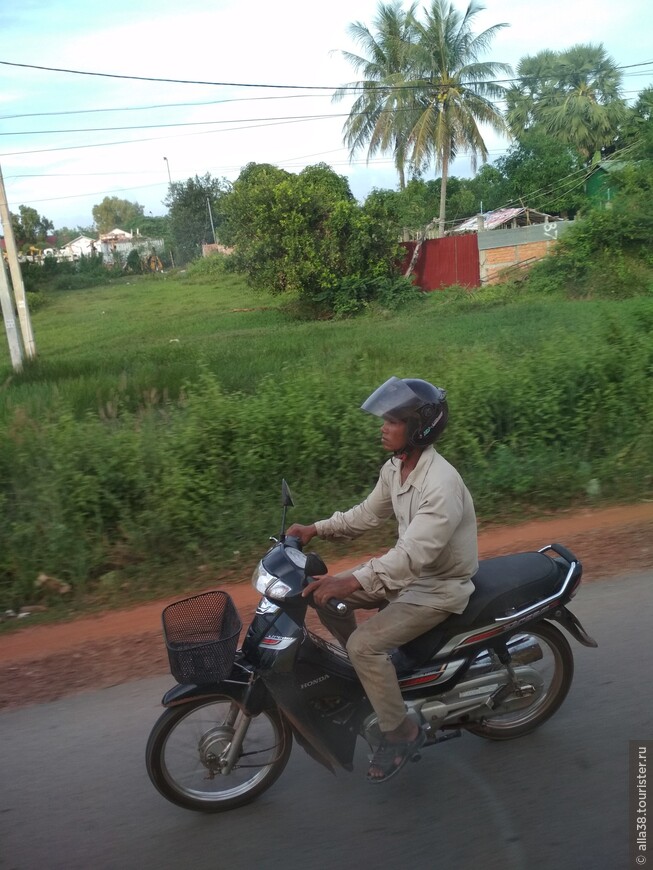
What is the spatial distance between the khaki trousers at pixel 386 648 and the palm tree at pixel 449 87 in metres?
30.8

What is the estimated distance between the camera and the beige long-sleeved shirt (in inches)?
116


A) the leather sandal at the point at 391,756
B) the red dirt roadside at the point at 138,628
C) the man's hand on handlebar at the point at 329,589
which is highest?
the man's hand on handlebar at the point at 329,589

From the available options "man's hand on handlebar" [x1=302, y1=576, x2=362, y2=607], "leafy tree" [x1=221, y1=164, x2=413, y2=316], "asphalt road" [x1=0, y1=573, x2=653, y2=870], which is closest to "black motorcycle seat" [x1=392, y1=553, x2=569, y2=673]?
"man's hand on handlebar" [x1=302, y1=576, x2=362, y2=607]

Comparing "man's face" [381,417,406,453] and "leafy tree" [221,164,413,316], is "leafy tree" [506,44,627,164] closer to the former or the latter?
"leafy tree" [221,164,413,316]

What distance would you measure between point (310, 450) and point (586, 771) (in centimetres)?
420

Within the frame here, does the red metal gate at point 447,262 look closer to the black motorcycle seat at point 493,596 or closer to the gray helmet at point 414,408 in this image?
the black motorcycle seat at point 493,596

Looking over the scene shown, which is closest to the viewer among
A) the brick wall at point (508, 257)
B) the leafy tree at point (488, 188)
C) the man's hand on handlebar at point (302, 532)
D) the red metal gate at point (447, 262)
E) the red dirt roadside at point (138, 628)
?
the man's hand on handlebar at point (302, 532)

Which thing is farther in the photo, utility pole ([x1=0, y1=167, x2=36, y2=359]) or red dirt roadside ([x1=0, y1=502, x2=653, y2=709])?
utility pole ([x1=0, y1=167, x2=36, y2=359])

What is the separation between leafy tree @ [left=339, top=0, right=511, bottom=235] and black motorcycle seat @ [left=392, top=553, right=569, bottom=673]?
96.9ft

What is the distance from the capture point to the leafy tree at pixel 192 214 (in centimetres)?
6122

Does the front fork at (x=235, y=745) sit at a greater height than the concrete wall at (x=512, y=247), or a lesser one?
lesser

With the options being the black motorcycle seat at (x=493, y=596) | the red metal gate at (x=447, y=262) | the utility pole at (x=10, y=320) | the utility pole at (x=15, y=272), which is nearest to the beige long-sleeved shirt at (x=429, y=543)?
the black motorcycle seat at (x=493, y=596)

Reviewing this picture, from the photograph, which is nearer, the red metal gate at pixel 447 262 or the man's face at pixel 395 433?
the man's face at pixel 395 433

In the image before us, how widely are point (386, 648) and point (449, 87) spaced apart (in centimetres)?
3148
